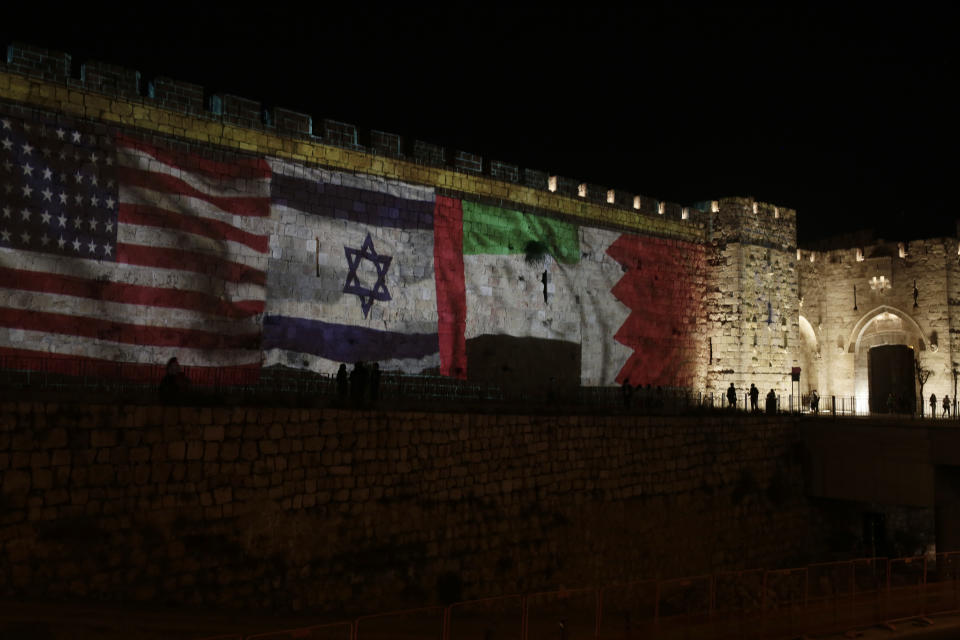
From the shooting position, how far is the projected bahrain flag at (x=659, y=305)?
65.4ft

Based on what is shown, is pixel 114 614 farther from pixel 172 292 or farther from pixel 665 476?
pixel 665 476

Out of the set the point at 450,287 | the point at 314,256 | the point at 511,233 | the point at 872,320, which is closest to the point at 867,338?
the point at 872,320

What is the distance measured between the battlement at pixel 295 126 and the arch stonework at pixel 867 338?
358 inches

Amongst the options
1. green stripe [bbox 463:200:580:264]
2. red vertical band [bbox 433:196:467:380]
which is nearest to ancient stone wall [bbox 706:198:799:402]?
green stripe [bbox 463:200:580:264]

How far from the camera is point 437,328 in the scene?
16250mm

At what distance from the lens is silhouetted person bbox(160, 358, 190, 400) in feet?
32.3

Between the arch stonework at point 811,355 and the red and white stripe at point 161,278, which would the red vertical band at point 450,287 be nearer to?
the red and white stripe at point 161,278

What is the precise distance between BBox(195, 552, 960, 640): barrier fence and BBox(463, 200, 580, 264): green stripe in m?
7.62

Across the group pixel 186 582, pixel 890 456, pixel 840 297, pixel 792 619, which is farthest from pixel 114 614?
pixel 840 297

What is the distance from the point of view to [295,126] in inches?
576

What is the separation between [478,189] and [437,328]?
128 inches

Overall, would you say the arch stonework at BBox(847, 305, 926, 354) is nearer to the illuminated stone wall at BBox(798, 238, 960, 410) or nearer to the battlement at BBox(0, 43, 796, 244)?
the illuminated stone wall at BBox(798, 238, 960, 410)

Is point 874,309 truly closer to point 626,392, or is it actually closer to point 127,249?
point 626,392

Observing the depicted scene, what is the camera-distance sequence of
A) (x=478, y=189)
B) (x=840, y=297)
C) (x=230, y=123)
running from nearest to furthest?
1. (x=230, y=123)
2. (x=478, y=189)
3. (x=840, y=297)
